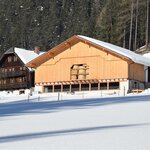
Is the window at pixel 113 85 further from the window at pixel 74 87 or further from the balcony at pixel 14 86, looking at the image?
the balcony at pixel 14 86

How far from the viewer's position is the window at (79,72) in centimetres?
5338

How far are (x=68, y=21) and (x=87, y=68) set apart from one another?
61.7m

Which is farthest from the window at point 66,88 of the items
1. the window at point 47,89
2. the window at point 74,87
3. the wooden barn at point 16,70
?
the wooden barn at point 16,70

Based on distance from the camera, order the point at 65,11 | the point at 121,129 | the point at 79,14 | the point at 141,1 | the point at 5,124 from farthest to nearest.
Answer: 1. the point at 65,11
2. the point at 79,14
3. the point at 141,1
4. the point at 5,124
5. the point at 121,129

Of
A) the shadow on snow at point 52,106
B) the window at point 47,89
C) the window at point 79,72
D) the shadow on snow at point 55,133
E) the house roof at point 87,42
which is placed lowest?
the shadow on snow at point 55,133

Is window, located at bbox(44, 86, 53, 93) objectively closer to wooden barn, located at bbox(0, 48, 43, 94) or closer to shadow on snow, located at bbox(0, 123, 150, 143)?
wooden barn, located at bbox(0, 48, 43, 94)

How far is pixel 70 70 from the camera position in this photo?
54375 millimetres

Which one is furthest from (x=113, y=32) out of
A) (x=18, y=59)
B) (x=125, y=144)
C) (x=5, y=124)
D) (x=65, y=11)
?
(x=125, y=144)

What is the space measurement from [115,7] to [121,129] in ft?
234

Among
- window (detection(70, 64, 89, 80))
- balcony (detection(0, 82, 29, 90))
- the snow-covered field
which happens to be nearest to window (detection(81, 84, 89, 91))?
window (detection(70, 64, 89, 80))

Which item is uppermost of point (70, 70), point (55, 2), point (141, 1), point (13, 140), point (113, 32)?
point (55, 2)

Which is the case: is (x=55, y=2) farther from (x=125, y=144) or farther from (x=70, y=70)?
(x=125, y=144)

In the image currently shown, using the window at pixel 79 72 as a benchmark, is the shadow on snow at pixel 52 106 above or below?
below

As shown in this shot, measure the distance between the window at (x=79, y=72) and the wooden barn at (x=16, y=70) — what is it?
58.3 ft
